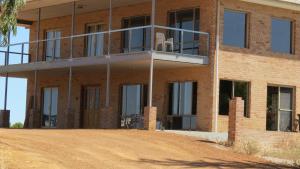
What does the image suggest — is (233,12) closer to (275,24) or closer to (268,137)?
(275,24)

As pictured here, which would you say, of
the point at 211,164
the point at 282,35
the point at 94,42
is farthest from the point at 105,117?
the point at 211,164

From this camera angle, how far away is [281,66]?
104ft

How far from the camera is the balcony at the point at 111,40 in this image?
2880 cm

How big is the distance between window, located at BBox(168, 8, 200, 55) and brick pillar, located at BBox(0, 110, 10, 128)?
11.3m

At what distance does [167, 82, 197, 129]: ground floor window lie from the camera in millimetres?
30109

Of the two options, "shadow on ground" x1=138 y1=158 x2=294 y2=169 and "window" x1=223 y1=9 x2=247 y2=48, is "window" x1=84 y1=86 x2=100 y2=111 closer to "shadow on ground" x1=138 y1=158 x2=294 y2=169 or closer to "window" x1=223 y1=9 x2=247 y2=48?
"window" x1=223 y1=9 x2=247 y2=48

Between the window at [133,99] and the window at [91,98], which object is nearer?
the window at [133,99]

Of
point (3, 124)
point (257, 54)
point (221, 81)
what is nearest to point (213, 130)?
point (221, 81)

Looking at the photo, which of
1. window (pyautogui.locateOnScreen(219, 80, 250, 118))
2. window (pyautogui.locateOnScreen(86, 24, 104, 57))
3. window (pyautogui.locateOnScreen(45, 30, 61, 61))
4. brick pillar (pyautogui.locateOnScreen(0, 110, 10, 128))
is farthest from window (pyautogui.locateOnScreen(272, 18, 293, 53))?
brick pillar (pyautogui.locateOnScreen(0, 110, 10, 128))

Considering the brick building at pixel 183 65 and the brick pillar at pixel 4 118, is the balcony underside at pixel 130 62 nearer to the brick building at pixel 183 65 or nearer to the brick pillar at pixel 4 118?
the brick building at pixel 183 65

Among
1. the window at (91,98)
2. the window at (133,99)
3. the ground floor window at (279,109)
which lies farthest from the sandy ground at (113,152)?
the window at (91,98)

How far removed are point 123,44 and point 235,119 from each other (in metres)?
9.67

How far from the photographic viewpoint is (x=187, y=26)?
30.8 meters

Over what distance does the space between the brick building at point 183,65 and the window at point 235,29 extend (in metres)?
0.04
